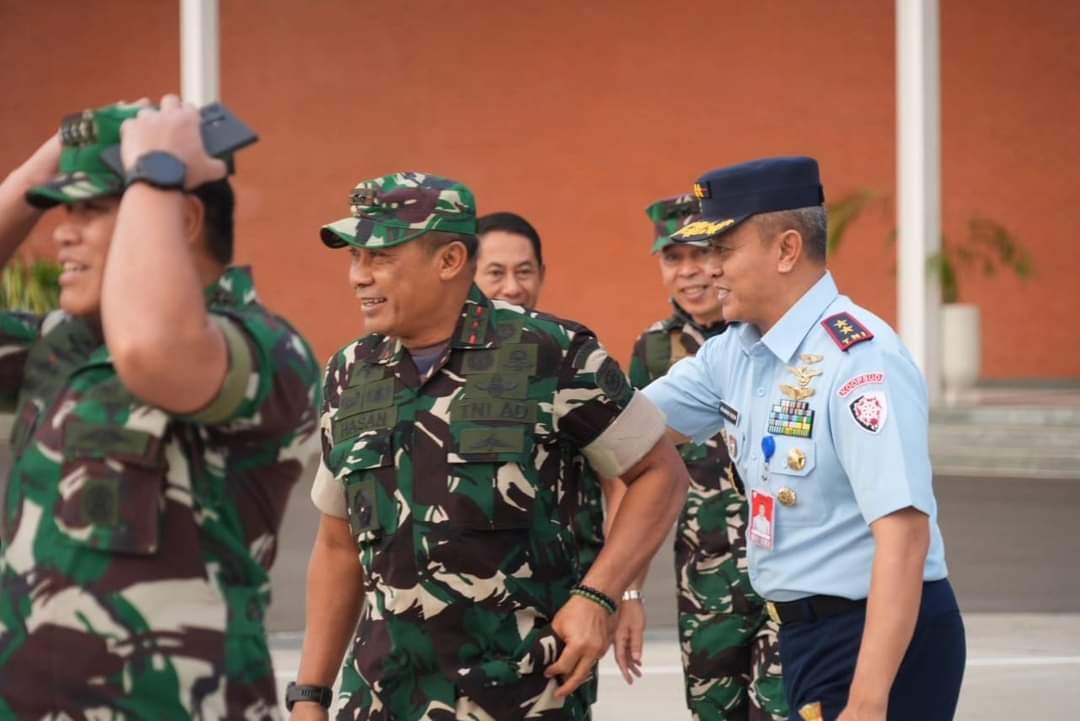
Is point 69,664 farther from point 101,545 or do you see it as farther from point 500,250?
point 500,250

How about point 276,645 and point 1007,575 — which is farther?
point 1007,575

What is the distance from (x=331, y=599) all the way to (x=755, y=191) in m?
1.29

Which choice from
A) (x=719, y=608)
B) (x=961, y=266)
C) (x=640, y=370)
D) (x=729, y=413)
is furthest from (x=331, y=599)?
(x=961, y=266)

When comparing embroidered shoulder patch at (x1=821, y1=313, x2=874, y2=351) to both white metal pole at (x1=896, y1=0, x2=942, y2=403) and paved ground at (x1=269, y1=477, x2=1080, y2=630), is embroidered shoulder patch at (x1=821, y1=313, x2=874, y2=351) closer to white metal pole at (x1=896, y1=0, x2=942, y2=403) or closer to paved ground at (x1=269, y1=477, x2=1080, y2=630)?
paved ground at (x1=269, y1=477, x2=1080, y2=630)

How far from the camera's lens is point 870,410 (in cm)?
393

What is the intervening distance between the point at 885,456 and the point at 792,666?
58 cm

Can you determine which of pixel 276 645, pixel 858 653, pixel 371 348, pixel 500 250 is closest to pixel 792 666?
pixel 858 653

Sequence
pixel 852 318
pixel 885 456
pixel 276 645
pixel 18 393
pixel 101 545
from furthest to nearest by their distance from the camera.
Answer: pixel 276 645 → pixel 852 318 → pixel 885 456 → pixel 18 393 → pixel 101 545

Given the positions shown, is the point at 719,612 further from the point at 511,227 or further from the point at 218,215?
the point at 218,215

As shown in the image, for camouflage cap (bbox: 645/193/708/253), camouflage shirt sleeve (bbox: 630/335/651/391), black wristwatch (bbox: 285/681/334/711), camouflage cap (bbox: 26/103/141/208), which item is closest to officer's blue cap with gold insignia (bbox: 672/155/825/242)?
black wristwatch (bbox: 285/681/334/711)

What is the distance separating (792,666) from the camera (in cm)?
418

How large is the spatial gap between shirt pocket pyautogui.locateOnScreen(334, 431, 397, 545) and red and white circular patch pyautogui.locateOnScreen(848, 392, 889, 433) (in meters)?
0.96

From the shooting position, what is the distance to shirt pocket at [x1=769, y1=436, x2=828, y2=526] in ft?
13.2

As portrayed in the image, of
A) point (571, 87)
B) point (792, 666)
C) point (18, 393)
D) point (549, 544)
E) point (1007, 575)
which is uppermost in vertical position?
point (571, 87)
